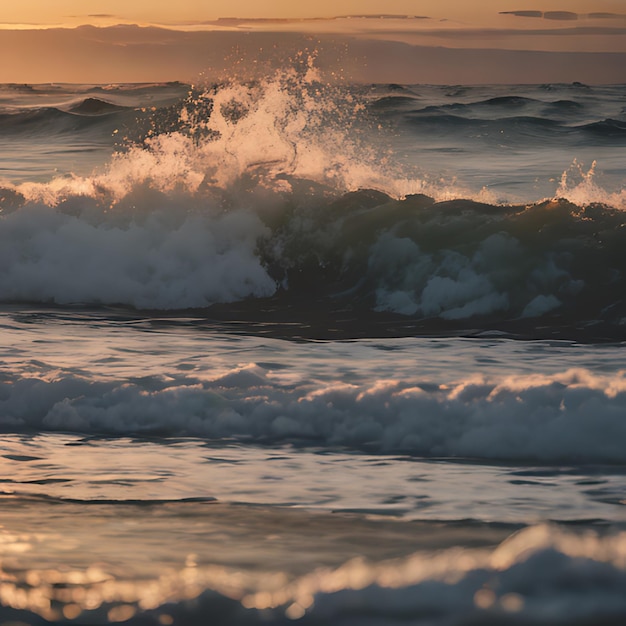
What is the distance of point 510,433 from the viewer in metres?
5.71

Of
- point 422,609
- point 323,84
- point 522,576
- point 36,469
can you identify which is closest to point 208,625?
point 422,609

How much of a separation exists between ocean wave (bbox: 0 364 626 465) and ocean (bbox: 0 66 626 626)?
0.06 feet

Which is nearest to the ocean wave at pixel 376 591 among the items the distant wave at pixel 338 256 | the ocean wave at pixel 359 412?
the ocean wave at pixel 359 412

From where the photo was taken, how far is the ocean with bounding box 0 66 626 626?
11.3ft

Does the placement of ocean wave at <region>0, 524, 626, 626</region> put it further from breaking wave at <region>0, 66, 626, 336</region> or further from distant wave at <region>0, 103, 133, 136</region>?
distant wave at <region>0, 103, 133, 136</region>

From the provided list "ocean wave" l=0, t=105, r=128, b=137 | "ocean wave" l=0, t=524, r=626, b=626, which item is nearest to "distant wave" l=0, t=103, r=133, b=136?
"ocean wave" l=0, t=105, r=128, b=137

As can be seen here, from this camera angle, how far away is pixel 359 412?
19.9 feet

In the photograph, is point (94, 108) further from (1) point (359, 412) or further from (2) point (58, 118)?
(1) point (359, 412)

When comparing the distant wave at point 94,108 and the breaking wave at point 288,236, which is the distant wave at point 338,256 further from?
the distant wave at point 94,108

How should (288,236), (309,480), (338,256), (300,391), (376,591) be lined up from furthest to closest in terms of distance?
(288,236) < (338,256) < (300,391) < (309,480) < (376,591)

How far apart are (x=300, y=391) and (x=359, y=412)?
0.49 meters

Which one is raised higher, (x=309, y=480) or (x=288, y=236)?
(x=288, y=236)

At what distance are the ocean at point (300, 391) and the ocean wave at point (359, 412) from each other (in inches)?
0.7

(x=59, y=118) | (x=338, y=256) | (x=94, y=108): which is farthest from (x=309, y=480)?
(x=94, y=108)
